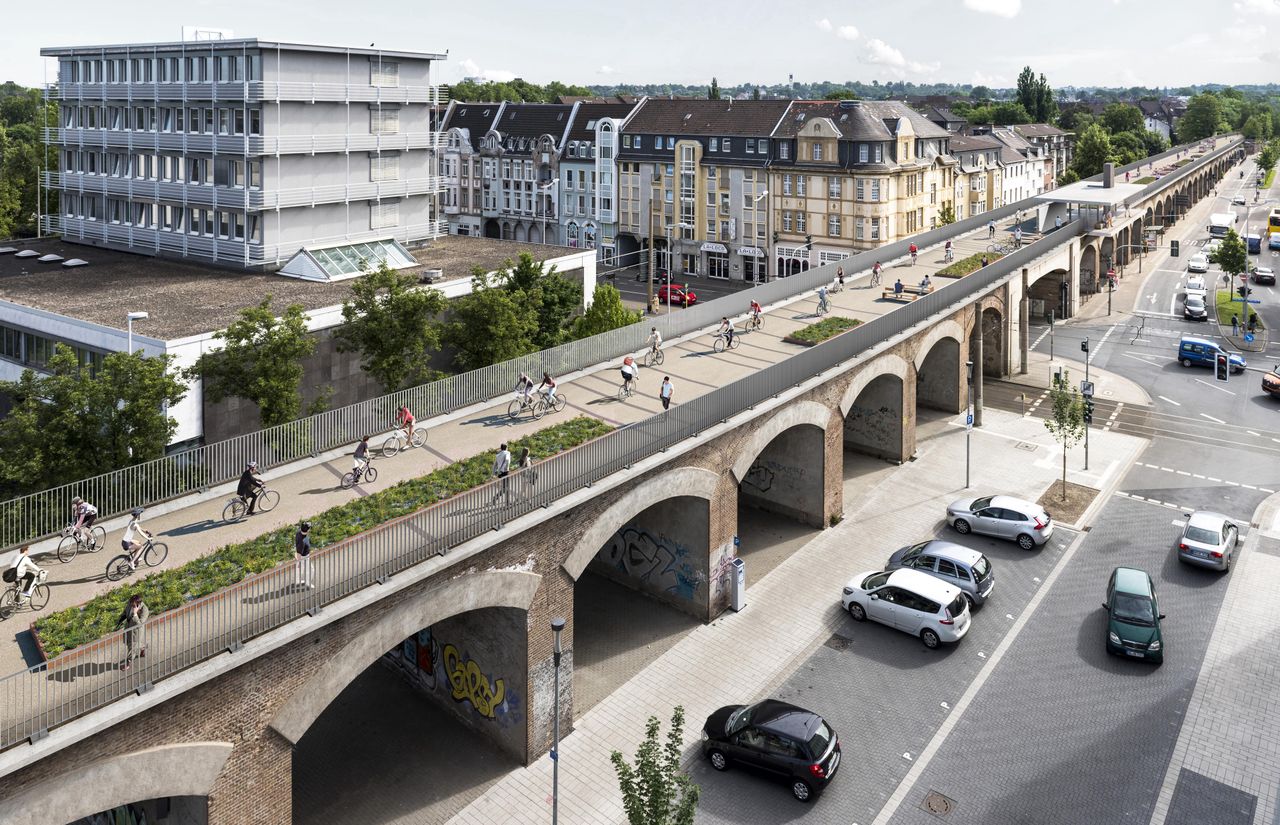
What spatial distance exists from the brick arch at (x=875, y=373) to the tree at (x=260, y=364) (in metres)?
19.4

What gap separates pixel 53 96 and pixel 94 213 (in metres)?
12.7

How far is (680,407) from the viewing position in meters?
26.8

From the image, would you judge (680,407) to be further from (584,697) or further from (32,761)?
(32,761)

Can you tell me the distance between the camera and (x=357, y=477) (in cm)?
2356

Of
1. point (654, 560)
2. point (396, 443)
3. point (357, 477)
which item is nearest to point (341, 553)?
point (357, 477)

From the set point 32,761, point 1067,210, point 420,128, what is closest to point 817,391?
point 32,761

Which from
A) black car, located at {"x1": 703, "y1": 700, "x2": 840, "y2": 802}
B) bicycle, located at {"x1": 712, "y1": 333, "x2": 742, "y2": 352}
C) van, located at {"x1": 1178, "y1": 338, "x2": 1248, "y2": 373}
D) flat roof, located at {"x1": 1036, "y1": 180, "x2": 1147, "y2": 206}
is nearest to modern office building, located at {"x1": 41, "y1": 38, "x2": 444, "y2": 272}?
bicycle, located at {"x1": 712, "y1": 333, "x2": 742, "y2": 352}

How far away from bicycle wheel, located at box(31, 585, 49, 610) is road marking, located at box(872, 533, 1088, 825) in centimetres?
1696

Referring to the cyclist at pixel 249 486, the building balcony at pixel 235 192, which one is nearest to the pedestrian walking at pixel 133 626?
the cyclist at pixel 249 486

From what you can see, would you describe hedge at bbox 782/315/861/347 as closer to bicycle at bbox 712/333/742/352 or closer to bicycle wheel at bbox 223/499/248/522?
bicycle at bbox 712/333/742/352

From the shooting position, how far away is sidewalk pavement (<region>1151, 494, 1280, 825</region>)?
68.6 feet

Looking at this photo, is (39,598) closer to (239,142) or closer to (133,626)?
(133,626)

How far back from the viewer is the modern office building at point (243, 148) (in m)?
46.2

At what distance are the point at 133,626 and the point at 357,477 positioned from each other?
8368 mm
